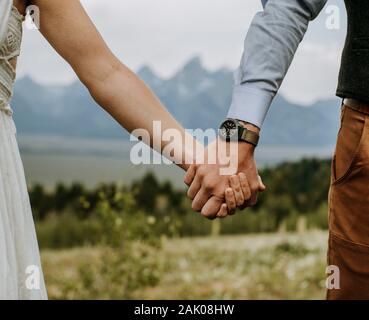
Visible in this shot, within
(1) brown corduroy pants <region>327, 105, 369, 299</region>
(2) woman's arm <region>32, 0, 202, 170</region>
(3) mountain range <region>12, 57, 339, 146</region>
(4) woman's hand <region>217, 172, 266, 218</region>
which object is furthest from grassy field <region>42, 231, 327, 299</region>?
(1) brown corduroy pants <region>327, 105, 369, 299</region>

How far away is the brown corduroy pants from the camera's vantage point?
2111 millimetres

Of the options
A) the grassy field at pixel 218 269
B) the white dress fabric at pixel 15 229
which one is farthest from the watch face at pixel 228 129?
the grassy field at pixel 218 269

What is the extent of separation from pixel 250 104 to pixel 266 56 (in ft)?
0.47

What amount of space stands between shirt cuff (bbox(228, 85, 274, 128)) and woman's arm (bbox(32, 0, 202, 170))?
18 cm

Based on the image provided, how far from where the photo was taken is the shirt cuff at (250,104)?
233 cm

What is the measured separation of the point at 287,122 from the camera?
5.46m

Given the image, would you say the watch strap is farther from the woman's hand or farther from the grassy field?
the grassy field

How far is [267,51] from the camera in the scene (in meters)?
2.28

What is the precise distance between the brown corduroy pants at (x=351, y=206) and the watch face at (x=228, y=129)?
300mm

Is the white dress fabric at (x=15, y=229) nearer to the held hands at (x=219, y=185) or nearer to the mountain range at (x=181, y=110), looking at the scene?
Answer: the held hands at (x=219, y=185)

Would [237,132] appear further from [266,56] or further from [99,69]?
[99,69]
